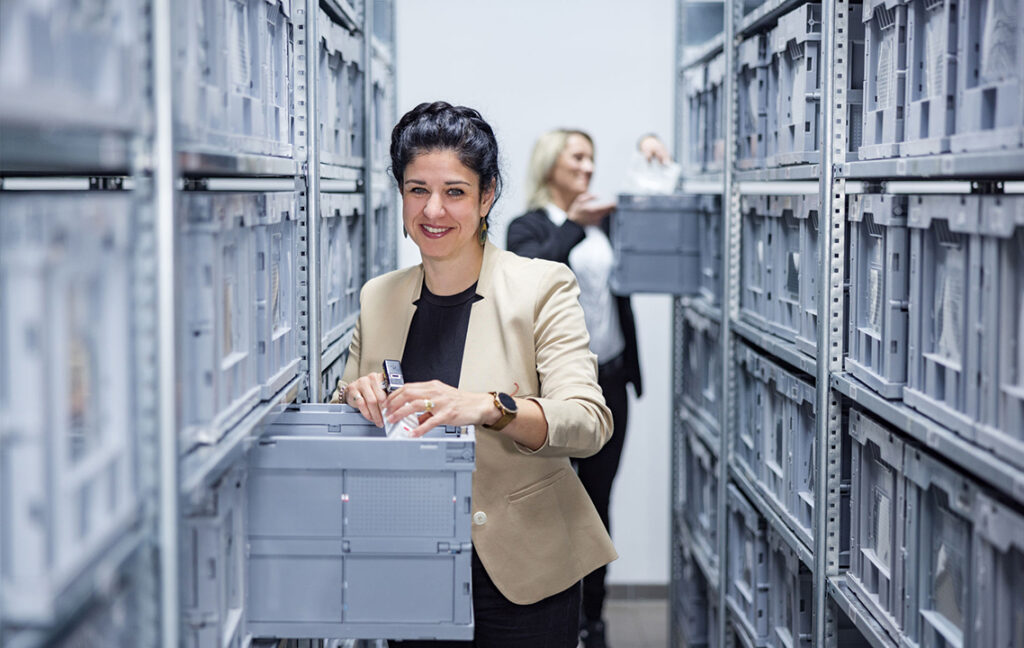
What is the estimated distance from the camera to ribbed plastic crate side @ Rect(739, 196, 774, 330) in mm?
2799

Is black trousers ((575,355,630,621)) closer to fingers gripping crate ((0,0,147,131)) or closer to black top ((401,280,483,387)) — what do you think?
black top ((401,280,483,387))

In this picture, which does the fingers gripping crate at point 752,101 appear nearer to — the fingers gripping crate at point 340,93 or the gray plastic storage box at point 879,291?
the gray plastic storage box at point 879,291

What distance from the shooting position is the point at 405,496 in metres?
1.55

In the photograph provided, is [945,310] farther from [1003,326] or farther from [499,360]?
[499,360]

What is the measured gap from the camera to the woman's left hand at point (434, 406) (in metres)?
1.61

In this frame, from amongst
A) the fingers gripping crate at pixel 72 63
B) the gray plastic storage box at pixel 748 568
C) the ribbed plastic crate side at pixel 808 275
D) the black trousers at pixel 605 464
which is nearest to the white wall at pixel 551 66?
the black trousers at pixel 605 464

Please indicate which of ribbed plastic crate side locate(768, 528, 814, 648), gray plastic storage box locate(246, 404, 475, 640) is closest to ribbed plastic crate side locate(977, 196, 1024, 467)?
gray plastic storage box locate(246, 404, 475, 640)

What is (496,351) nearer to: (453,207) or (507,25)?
(453,207)

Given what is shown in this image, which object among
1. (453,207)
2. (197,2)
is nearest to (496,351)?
(453,207)

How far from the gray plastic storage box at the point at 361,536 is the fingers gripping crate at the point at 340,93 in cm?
94

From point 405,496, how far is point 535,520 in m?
0.45

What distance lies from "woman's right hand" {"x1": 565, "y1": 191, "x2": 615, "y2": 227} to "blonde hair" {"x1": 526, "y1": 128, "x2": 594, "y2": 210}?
0.12 m

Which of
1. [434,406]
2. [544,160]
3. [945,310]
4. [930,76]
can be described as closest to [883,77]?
[930,76]

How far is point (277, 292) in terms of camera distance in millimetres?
1938
